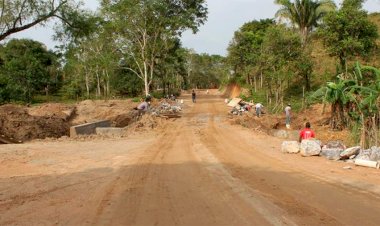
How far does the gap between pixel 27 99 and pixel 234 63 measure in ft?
92.4

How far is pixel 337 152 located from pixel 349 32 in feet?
67.8

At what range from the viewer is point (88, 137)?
19.8m

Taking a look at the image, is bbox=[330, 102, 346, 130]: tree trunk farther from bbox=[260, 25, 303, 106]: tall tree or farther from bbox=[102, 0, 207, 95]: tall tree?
bbox=[102, 0, 207, 95]: tall tree

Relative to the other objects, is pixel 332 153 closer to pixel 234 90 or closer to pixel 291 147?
pixel 291 147

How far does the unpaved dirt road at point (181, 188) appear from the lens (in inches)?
265

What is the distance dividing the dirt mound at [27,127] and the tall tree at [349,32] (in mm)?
19942

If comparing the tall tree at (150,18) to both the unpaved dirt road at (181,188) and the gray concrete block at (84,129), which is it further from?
the unpaved dirt road at (181,188)

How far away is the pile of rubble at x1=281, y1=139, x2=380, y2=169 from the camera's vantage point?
1145cm

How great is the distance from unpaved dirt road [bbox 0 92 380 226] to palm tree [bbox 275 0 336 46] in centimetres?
2881

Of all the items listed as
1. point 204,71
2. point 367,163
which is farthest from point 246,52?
point 204,71

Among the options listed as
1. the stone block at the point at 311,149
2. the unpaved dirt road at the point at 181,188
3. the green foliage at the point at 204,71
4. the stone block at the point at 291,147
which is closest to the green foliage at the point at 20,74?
the unpaved dirt road at the point at 181,188

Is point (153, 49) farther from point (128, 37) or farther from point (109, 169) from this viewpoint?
point (109, 169)

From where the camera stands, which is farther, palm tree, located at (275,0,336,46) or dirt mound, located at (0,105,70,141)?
palm tree, located at (275,0,336,46)

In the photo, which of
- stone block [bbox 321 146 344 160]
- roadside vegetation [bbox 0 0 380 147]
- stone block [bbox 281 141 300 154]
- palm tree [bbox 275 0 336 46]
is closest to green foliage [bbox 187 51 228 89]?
roadside vegetation [bbox 0 0 380 147]
